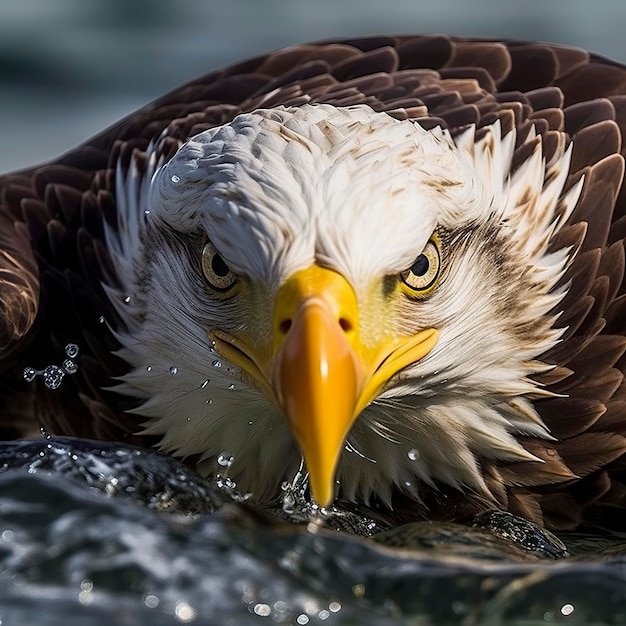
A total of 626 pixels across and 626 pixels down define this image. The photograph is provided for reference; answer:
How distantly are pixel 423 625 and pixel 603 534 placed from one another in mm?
1299

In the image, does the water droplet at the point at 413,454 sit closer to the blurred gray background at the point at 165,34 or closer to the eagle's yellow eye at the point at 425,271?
the eagle's yellow eye at the point at 425,271

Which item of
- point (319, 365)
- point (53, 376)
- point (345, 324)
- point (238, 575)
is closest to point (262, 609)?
point (238, 575)

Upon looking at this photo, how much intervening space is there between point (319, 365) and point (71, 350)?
168 centimetres

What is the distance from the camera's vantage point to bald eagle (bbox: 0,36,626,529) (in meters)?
3.53

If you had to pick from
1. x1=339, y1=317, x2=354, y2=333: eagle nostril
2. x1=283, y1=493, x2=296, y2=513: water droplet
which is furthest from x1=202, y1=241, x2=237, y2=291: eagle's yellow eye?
x1=283, y1=493, x2=296, y2=513: water droplet

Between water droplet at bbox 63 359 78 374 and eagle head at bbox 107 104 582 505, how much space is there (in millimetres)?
342

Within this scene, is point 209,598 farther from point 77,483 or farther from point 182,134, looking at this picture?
point 182,134

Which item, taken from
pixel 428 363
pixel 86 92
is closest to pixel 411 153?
pixel 428 363

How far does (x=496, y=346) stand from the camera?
4023mm

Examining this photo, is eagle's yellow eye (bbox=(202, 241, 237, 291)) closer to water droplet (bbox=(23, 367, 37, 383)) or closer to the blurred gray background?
water droplet (bbox=(23, 367, 37, 383))

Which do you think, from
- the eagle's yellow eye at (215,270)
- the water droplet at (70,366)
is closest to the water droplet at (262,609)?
the eagle's yellow eye at (215,270)

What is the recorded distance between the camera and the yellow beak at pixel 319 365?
3254 mm

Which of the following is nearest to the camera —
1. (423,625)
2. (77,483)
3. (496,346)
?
(423,625)

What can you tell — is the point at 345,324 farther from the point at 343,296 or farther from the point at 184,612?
the point at 184,612
